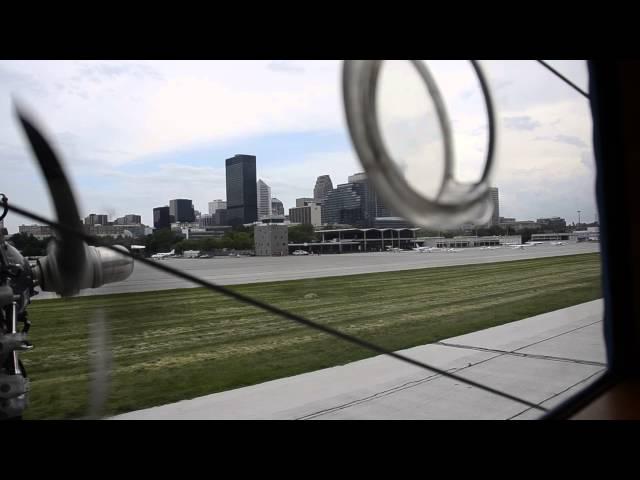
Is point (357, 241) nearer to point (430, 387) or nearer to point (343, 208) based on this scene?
point (343, 208)

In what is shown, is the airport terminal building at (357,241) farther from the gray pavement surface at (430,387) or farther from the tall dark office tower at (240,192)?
the gray pavement surface at (430,387)

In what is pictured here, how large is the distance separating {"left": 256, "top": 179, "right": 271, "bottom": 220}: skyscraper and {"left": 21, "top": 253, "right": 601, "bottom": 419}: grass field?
3.02 ft

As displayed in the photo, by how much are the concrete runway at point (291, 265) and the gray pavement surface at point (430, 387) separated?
951 millimetres

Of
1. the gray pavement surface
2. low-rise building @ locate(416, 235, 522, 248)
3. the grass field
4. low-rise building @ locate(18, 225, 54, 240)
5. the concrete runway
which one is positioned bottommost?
the gray pavement surface

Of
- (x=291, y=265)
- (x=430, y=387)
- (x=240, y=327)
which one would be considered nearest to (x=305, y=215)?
(x=430, y=387)

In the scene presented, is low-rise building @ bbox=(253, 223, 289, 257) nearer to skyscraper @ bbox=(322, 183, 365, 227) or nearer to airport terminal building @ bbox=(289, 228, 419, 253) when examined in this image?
airport terminal building @ bbox=(289, 228, 419, 253)

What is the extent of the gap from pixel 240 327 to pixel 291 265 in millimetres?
2274

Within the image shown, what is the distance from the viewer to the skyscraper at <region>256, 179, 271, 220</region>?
3.12 meters

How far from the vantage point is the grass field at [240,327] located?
3230 mm

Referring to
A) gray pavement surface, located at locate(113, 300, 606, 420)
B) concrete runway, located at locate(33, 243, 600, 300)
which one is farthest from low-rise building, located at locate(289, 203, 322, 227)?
gray pavement surface, located at locate(113, 300, 606, 420)

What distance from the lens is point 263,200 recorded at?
3.15 metres

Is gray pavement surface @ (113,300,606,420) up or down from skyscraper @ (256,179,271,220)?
down

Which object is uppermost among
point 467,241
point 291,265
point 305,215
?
point 305,215
